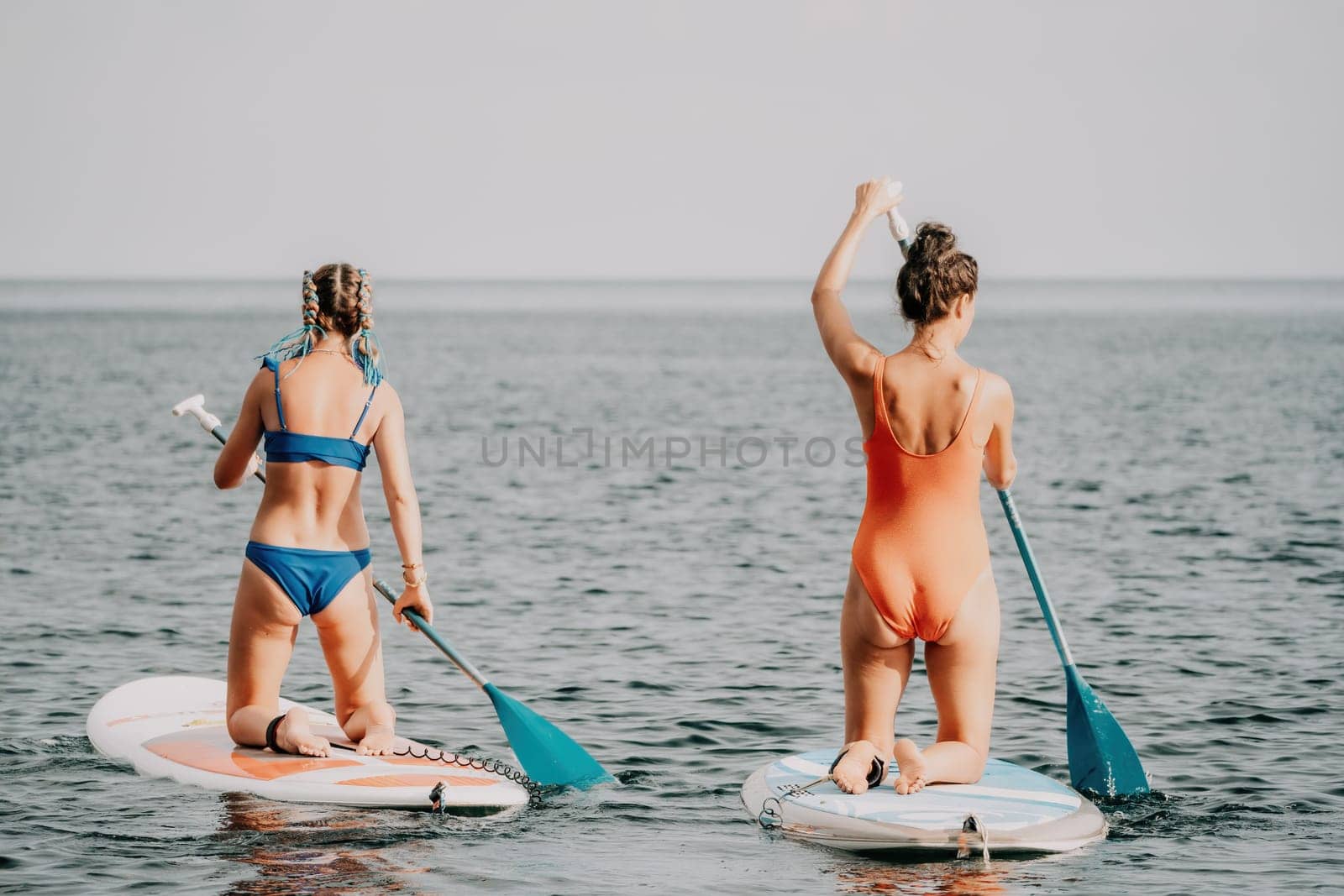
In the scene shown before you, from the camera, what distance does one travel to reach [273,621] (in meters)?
7.06

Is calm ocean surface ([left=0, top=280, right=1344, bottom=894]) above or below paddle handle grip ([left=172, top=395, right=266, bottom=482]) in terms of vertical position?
below

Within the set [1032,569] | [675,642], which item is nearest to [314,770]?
[1032,569]

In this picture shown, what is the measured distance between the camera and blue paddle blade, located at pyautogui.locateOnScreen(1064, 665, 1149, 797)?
25.1ft

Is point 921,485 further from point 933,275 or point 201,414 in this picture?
point 201,414

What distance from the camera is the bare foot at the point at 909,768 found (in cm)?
649

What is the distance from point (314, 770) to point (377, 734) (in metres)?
0.32

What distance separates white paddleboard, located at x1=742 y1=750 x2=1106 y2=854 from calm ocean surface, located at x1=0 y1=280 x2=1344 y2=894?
111 millimetres

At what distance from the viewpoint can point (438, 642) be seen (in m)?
7.50

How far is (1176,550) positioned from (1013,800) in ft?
34.5

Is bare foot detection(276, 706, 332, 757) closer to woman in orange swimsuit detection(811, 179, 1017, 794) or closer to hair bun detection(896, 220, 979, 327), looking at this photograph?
woman in orange swimsuit detection(811, 179, 1017, 794)

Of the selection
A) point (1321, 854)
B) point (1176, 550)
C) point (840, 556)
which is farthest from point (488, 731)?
point (1176, 550)

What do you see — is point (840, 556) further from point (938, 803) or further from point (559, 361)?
point (559, 361)

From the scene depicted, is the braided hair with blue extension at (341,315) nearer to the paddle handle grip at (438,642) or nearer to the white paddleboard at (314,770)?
the paddle handle grip at (438,642)

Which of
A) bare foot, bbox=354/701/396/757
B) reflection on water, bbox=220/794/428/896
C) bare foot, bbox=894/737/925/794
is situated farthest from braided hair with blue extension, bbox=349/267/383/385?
bare foot, bbox=894/737/925/794
